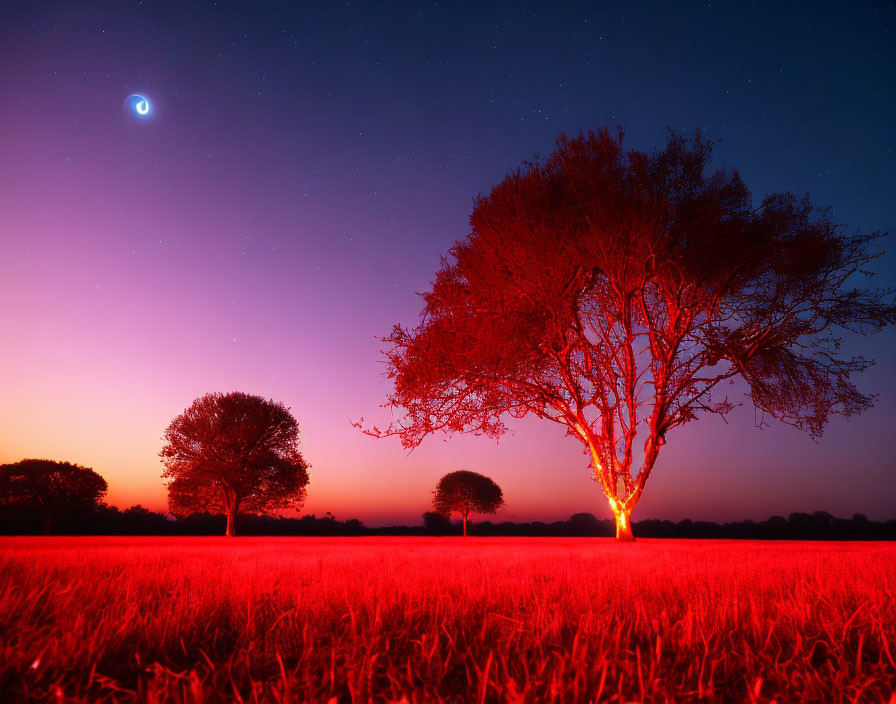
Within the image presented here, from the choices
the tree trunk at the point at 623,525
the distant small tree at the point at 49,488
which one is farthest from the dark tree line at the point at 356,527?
the tree trunk at the point at 623,525

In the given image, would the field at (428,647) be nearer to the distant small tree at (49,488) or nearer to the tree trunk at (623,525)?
the tree trunk at (623,525)

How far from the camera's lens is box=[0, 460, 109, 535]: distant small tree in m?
38.0

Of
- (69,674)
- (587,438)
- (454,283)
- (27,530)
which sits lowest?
(27,530)

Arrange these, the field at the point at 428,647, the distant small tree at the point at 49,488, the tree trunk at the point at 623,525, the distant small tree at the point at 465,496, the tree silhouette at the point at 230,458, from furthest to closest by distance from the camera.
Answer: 1. the distant small tree at the point at 465,496
2. the distant small tree at the point at 49,488
3. the tree silhouette at the point at 230,458
4. the tree trunk at the point at 623,525
5. the field at the point at 428,647

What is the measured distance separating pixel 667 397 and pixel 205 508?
31455 mm

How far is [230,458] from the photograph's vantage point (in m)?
33.3

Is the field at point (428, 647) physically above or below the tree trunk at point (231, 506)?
above

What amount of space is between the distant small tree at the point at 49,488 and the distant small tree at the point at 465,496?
101 feet

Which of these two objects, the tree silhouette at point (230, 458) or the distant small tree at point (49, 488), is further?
the distant small tree at point (49, 488)

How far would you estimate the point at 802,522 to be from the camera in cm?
3997

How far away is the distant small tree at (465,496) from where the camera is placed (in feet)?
173

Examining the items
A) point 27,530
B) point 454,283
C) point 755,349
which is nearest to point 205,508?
point 27,530

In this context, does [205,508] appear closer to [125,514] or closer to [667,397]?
[125,514]

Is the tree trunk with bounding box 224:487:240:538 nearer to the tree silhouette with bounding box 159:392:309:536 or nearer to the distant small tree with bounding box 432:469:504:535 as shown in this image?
the tree silhouette with bounding box 159:392:309:536
